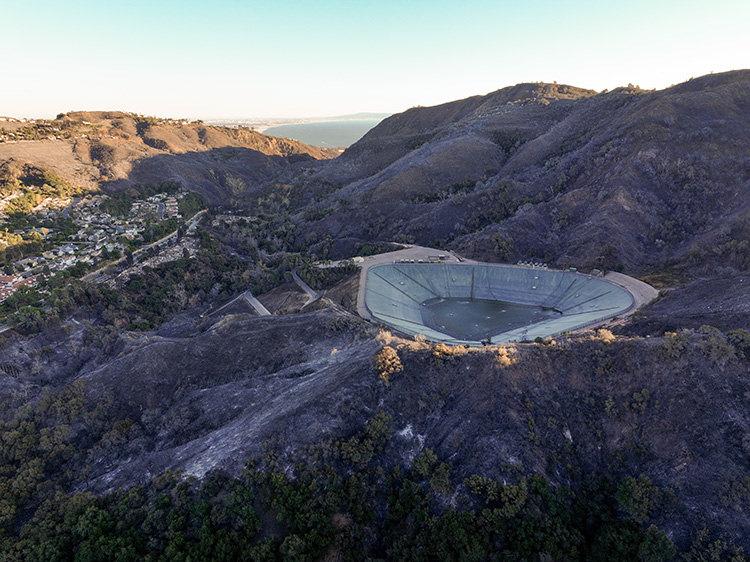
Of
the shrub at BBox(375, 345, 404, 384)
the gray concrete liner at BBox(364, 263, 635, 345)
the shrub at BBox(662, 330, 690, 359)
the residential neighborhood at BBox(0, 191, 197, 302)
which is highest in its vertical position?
the shrub at BBox(662, 330, 690, 359)

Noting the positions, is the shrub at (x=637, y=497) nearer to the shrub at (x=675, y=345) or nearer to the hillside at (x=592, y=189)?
the shrub at (x=675, y=345)

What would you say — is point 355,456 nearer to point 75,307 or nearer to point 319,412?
point 319,412

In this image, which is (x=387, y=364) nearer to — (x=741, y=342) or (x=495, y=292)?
(x=741, y=342)

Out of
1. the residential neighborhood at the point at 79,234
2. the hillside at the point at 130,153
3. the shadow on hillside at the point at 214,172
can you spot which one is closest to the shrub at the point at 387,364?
the residential neighborhood at the point at 79,234

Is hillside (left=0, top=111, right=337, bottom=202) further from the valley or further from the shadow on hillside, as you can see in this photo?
the valley

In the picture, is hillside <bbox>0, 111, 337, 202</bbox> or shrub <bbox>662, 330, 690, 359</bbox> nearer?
shrub <bbox>662, 330, 690, 359</bbox>

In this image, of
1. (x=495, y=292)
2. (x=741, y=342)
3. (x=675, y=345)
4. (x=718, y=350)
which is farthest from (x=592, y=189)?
(x=718, y=350)

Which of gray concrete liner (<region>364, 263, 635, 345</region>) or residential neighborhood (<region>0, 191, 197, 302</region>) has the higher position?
residential neighborhood (<region>0, 191, 197, 302</region>)

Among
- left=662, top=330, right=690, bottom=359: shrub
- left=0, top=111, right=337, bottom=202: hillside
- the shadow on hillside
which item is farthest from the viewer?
the shadow on hillside

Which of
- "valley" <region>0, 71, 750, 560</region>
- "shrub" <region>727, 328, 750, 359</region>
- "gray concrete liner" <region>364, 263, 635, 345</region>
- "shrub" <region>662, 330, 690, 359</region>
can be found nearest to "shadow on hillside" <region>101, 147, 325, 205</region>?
"valley" <region>0, 71, 750, 560</region>
